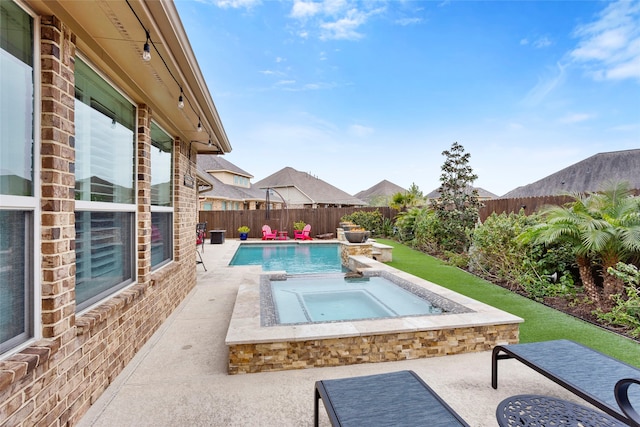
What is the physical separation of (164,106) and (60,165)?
7.61 feet

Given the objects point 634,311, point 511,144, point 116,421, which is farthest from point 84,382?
point 511,144

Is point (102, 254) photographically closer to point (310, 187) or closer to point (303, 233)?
point (303, 233)

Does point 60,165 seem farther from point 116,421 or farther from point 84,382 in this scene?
point 116,421

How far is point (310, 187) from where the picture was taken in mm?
34969

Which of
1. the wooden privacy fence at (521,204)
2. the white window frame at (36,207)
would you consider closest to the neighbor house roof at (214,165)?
the wooden privacy fence at (521,204)

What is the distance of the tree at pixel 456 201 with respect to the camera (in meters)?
11.9

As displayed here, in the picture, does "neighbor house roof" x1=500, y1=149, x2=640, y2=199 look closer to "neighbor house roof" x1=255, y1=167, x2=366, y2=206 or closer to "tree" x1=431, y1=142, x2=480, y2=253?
"tree" x1=431, y1=142, x2=480, y2=253

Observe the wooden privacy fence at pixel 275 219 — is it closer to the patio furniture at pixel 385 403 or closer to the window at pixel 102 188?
the window at pixel 102 188

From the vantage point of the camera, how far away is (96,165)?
9.96 feet

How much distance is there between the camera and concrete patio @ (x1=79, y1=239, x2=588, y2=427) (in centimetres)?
258

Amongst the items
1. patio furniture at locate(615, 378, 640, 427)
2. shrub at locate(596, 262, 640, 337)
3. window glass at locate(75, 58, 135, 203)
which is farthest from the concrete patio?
shrub at locate(596, 262, 640, 337)

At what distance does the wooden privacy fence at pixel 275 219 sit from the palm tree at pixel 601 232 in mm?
14293

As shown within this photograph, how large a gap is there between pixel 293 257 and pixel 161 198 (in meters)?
8.52

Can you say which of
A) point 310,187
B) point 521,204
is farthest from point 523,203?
point 310,187
